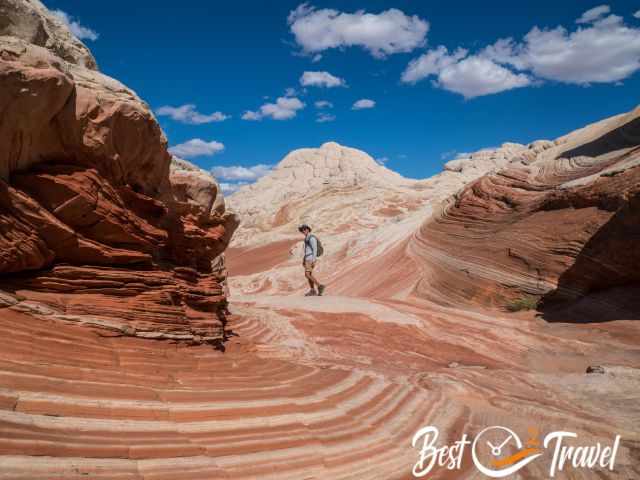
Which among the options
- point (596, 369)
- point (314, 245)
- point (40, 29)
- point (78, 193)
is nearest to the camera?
point (78, 193)

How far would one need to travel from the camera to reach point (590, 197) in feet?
31.3

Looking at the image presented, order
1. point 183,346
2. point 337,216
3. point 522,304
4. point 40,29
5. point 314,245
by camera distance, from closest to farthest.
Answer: point 40,29 → point 183,346 → point 522,304 → point 314,245 → point 337,216

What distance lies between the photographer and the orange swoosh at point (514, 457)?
272 centimetres

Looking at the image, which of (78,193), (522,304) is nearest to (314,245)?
(522,304)

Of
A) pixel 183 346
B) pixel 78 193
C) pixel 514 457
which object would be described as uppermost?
pixel 78 193

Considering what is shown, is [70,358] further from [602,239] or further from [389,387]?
[602,239]

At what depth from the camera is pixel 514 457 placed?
278 cm

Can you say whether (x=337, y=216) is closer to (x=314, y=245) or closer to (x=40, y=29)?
(x=314, y=245)

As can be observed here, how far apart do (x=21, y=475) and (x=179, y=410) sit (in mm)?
998

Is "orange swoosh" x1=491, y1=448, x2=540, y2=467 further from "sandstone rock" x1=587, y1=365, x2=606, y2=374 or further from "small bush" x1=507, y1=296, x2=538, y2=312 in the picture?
"small bush" x1=507, y1=296, x2=538, y2=312

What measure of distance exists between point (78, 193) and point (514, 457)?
357 centimetres

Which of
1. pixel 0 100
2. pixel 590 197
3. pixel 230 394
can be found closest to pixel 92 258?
pixel 0 100

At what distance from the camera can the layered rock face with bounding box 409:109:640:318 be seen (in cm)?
848

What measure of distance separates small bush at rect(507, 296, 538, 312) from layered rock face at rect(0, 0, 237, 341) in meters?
7.24
